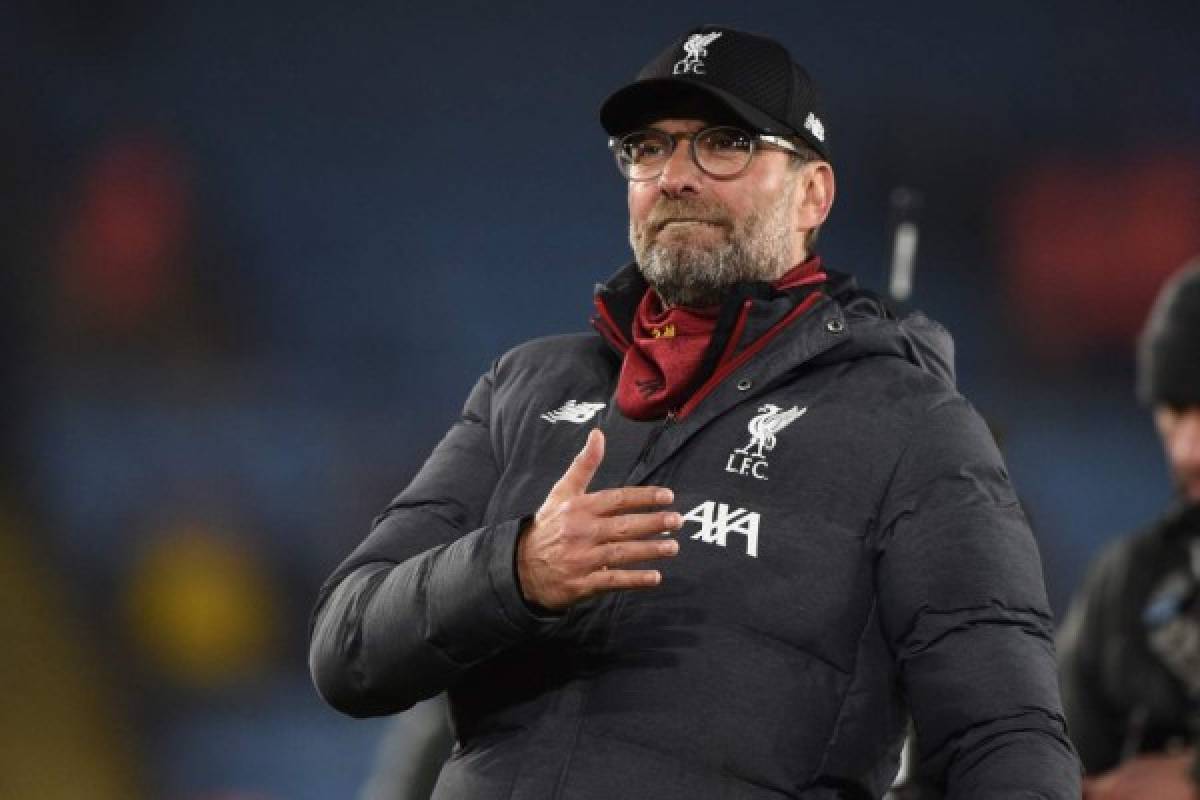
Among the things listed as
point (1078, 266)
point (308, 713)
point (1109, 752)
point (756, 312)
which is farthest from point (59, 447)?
point (756, 312)

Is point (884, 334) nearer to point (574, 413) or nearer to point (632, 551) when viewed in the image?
point (574, 413)

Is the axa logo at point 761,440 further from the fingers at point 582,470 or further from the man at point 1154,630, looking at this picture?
the man at point 1154,630

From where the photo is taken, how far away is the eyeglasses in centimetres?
178

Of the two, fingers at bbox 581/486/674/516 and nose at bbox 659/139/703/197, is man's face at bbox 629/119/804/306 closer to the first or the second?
nose at bbox 659/139/703/197

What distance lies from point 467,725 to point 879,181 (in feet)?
12.2

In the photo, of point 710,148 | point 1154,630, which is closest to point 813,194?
point 710,148

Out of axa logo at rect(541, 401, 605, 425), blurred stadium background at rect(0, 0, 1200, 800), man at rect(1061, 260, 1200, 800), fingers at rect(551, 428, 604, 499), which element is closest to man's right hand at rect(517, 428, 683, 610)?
fingers at rect(551, 428, 604, 499)

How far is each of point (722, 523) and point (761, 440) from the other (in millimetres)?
95

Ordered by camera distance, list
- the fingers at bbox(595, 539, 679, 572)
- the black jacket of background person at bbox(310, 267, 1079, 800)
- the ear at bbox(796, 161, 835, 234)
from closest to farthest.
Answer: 1. the fingers at bbox(595, 539, 679, 572)
2. the black jacket of background person at bbox(310, 267, 1079, 800)
3. the ear at bbox(796, 161, 835, 234)

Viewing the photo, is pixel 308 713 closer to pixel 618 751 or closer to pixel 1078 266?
pixel 1078 266

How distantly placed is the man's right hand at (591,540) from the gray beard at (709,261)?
0.36 metres

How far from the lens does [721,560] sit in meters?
1.57

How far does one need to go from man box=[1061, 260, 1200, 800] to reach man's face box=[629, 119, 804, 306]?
96cm

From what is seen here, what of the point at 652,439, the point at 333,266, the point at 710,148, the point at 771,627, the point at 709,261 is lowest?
the point at 333,266
